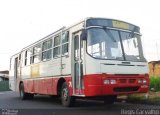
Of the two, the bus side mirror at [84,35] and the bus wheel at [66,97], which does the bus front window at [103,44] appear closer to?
the bus side mirror at [84,35]

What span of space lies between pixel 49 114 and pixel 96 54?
266 centimetres

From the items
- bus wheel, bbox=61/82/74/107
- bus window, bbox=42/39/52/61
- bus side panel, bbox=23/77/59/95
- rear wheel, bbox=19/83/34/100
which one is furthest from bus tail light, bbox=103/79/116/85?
rear wheel, bbox=19/83/34/100

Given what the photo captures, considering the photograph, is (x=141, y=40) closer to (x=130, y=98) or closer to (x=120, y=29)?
(x=120, y=29)

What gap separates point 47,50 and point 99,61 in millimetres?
5582

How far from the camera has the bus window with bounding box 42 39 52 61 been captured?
1770cm

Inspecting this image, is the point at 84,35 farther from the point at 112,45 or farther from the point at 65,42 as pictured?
the point at 65,42

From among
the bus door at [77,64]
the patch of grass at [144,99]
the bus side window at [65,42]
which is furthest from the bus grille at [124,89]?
the bus side window at [65,42]

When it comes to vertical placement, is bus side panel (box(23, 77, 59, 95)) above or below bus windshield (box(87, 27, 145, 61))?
below

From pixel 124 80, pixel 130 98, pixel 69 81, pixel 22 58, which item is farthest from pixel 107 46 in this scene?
pixel 22 58

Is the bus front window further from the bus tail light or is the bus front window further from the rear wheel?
the rear wheel

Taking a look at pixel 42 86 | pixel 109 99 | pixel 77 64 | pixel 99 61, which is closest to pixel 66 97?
pixel 77 64

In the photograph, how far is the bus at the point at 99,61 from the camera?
13.0m

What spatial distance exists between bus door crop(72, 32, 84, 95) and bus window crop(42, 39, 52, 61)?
3060 mm

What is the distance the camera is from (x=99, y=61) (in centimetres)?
1299
